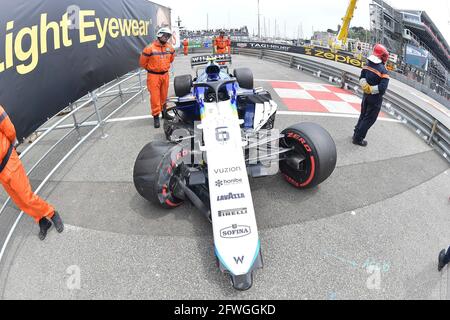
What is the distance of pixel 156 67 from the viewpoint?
5.51m

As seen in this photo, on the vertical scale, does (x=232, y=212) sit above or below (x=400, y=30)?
below

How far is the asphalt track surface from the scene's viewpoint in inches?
95.1

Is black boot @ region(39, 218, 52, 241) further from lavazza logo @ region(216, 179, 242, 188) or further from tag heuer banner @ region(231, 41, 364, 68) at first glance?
tag heuer banner @ region(231, 41, 364, 68)

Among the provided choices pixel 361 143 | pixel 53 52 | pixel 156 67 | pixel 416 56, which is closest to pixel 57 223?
pixel 53 52

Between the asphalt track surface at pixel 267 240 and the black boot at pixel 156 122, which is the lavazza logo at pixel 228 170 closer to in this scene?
the asphalt track surface at pixel 267 240

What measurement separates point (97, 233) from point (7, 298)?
918 mm

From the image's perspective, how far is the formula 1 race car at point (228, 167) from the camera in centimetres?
241

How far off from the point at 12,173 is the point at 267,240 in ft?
8.73

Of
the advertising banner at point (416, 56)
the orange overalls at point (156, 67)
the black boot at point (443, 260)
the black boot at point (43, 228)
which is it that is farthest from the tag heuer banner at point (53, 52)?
the advertising banner at point (416, 56)

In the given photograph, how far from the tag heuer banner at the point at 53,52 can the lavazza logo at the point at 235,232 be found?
2.76 metres

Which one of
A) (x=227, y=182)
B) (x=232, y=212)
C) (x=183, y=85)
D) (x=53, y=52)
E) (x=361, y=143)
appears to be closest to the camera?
(x=232, y=212)

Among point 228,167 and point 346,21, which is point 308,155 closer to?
point 228,167
